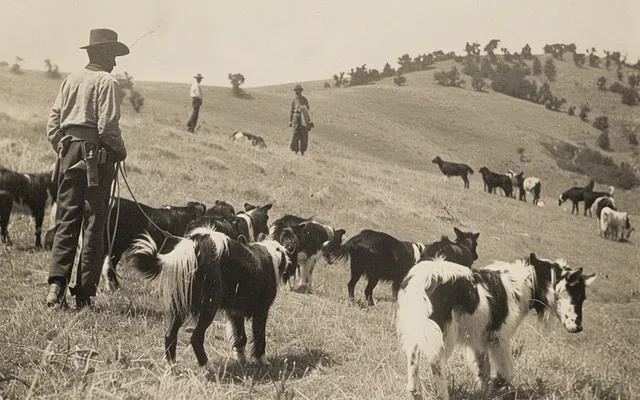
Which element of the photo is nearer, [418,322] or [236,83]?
[418,322]

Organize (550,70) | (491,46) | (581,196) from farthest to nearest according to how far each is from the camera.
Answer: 1. (491,46)
2. (550,70)
3. (581,196)

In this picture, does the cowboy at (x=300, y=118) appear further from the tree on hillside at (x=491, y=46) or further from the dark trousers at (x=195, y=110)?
the tree on hillside at (x=491, y=46)

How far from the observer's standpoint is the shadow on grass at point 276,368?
16.1ft

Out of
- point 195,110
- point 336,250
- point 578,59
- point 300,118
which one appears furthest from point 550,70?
point 336,250

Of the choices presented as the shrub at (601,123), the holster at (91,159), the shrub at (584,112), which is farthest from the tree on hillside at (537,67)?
the holster at (91,159)

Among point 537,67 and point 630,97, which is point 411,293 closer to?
point 630,97

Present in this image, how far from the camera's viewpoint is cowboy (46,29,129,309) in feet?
18.1

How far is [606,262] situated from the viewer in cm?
1839

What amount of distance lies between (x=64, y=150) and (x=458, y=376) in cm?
448

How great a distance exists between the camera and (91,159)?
18.0ft

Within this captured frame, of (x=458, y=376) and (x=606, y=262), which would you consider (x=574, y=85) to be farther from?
(x=458, y=376)

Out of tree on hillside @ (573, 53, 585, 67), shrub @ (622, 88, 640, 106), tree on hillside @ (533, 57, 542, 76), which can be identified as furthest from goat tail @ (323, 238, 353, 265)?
tree on hillside @ (573, 53, 585, 67)

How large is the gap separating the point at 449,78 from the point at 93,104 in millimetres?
78079

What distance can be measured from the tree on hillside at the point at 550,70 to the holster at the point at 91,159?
85.6 metres
